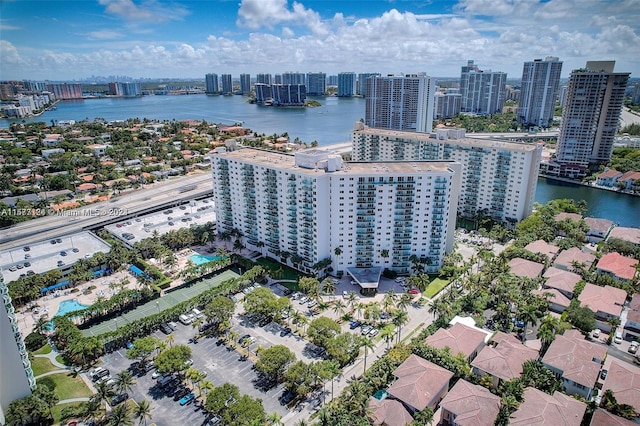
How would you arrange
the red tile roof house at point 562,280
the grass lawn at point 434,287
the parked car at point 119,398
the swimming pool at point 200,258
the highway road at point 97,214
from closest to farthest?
the parked car at point 119,398 < the red tile roof house at point 562,280 < the grass lawn at point 434,287 < the swimming pool at point 200,258 < the highway road at point 97,214

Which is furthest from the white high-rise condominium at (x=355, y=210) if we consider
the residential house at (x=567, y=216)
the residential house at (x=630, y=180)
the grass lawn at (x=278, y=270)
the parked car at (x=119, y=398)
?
the residential house at (x=630, y=180)

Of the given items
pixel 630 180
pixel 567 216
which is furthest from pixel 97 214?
pixel 630 180

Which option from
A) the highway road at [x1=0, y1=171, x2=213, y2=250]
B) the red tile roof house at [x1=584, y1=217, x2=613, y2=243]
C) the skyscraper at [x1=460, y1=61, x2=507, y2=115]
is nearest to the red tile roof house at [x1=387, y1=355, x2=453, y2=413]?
the red tile roof house at [x1=584, y1=217, x2=613, y2=243]

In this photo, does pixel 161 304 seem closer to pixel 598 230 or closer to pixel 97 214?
pixel 97 214

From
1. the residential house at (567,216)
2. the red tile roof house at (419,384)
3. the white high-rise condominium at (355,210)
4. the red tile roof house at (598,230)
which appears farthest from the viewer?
the residential house at (567,216)

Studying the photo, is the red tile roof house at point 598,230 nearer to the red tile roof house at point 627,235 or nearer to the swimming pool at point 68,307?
the red tile roof house at point 627,235

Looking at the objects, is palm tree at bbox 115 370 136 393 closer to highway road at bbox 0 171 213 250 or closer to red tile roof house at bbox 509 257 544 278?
highway road at bbox 0 171 213 250

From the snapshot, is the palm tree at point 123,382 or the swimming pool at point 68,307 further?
the swimming pool at point 68,307

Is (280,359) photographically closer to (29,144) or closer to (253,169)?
(253,169)
